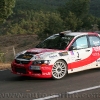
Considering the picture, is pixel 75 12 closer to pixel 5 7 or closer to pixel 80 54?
pixel 5 7

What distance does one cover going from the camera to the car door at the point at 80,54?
32.0ft

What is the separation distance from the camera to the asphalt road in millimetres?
7062

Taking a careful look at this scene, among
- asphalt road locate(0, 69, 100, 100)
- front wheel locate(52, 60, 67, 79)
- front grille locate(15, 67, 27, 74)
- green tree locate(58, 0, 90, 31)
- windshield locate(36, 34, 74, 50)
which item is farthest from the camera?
green tree locate(58, 0, 90, 31)

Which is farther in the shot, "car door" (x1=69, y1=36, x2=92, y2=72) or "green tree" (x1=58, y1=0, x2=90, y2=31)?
"green tree" (x1=58, y1=0, x2=90, y2=31)

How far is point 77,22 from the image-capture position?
54.5 metres

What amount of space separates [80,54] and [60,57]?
3.07ft

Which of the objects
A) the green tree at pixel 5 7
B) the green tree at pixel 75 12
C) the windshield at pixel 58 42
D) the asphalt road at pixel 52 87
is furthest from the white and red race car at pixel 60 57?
the green tree at pixel 75 12

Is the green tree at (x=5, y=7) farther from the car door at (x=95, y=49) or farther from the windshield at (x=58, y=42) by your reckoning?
the car door at (x=95, y=49)

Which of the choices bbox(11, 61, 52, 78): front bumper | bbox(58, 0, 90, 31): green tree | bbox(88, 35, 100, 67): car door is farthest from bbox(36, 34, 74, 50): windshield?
bbox(58, 0, 90, 31): green tree

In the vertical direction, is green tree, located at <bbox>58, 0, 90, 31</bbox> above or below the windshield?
above

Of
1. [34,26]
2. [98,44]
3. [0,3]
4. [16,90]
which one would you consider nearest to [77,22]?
[34,26]


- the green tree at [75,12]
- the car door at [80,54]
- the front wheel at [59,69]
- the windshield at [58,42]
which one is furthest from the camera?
the green tree at [75,12]

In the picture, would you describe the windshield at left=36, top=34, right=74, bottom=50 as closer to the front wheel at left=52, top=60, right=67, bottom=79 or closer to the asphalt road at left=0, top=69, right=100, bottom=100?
the front wheel at left=52, top=60, right=67, bottom=79

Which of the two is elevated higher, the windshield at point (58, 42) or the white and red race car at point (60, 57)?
the windshield at point (58, 42)
